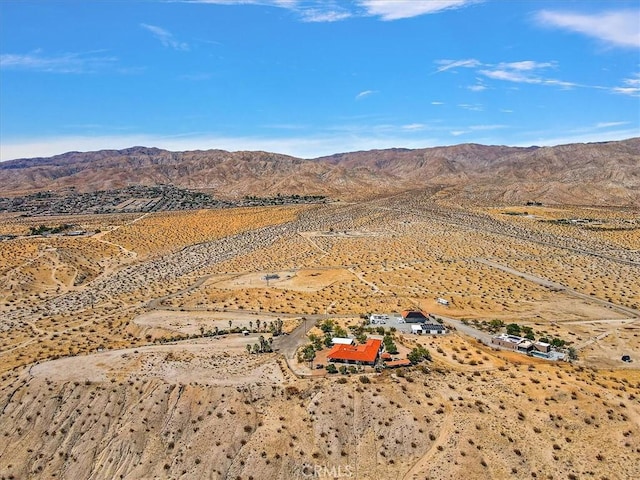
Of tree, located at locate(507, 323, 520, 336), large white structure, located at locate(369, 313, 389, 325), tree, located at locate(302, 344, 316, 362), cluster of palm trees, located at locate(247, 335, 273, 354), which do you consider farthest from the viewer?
large white structure, located at locate(369, 313, 389, 325)

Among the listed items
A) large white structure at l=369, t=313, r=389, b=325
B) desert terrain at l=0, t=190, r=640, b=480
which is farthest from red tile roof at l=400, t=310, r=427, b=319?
desert terrain at l=0, t=190, r=640, b=480

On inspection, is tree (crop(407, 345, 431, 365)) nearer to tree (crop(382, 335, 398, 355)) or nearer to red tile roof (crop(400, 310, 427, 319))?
tree (crop(382, 335, 398, 355))

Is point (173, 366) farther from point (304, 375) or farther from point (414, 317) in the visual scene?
point (414, 317)

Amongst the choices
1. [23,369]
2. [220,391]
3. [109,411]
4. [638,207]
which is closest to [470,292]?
[220,391]

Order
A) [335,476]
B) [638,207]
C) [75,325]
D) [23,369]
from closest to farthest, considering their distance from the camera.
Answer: [335,476] < [23,369] < [75,325] < [638,207]

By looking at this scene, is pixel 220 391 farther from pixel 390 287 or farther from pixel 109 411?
pixel 390 287

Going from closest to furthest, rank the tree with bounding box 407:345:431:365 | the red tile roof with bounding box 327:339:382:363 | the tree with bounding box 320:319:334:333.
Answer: the red tile roof with bounding box 327:339:382:363, the tree with bounding box 407:345:431:365, the tree with bounding box 320:319:334:333

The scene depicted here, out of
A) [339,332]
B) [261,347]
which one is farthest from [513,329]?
[261,347]
